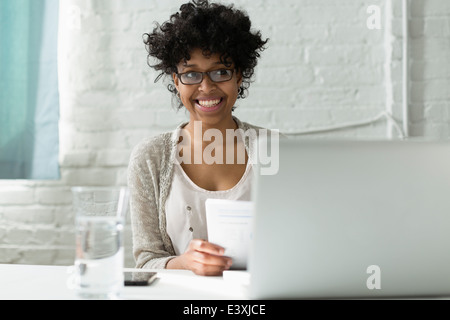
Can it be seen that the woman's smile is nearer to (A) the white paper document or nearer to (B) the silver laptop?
(A) the white paper document

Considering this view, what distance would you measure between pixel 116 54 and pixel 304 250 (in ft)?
5.00

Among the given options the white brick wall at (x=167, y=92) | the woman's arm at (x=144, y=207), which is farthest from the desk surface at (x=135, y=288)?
the white brick wall at (x=167, y=92)

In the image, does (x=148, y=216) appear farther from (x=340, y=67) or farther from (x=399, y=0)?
(x=399, y=0)

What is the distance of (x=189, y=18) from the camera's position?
1573 millimetres

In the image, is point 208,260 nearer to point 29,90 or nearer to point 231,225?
point 231,225

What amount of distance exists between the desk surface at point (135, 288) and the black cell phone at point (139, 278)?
0.01m

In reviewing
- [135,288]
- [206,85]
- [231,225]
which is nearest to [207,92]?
[206,85]

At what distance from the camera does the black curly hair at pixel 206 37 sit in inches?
59.7

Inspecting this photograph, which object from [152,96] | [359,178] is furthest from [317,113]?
[359,178]

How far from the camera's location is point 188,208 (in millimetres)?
1499

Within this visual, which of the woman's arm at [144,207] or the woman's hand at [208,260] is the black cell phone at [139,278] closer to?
the woman's hand at [208,260]

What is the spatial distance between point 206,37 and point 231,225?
737 mm

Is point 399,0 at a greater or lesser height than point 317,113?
greater

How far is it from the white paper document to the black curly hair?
2.22 ft
